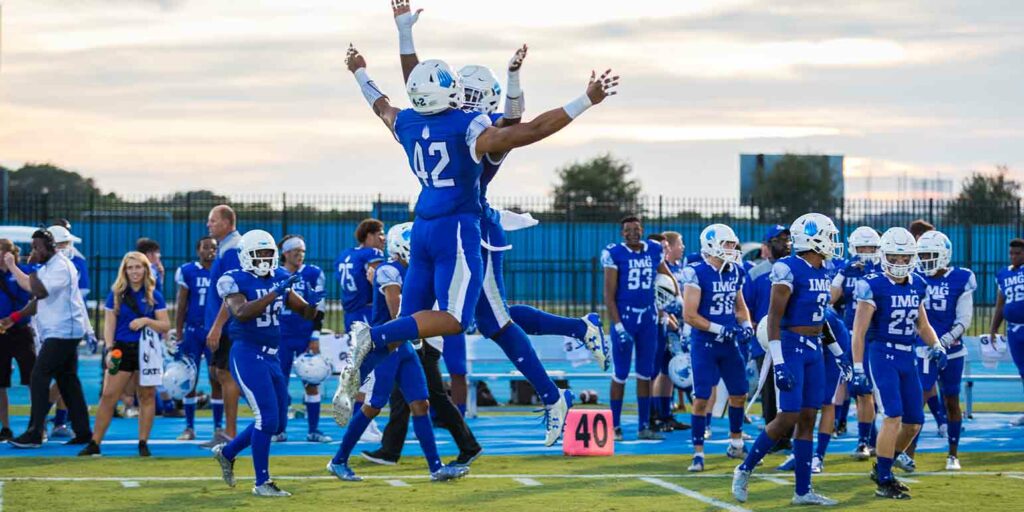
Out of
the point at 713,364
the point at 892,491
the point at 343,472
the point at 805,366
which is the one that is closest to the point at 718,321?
the point at 713,364

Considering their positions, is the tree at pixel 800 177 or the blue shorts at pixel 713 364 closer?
the blue shorts at pixel 713 364

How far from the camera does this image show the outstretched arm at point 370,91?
10.2 metres

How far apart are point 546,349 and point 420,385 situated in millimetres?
8862

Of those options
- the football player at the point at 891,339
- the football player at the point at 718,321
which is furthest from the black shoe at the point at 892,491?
the football player at the point at 718,321

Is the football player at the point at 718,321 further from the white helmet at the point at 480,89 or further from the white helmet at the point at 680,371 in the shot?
the white helmet at the point at 480,89

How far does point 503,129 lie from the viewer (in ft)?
30.4

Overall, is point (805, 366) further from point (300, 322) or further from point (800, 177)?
point (800, 177)

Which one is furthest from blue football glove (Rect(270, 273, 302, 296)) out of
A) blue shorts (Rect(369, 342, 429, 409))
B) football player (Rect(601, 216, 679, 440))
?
football player (Rect(601, 216, 679, 440))

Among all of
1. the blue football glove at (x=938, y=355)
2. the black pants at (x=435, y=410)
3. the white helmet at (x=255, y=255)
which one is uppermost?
the white helmet at (x=255, y=255)

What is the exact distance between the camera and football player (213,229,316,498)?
11508 mm

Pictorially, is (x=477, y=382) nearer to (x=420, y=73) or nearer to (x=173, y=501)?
(x=173, y=501)

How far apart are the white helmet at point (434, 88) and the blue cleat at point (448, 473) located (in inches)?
156

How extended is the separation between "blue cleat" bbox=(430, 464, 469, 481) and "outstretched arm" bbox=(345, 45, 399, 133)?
348cm

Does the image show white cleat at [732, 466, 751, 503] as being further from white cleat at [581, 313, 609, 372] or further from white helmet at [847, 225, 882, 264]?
white helmet at [847, 225, 882, 264]
